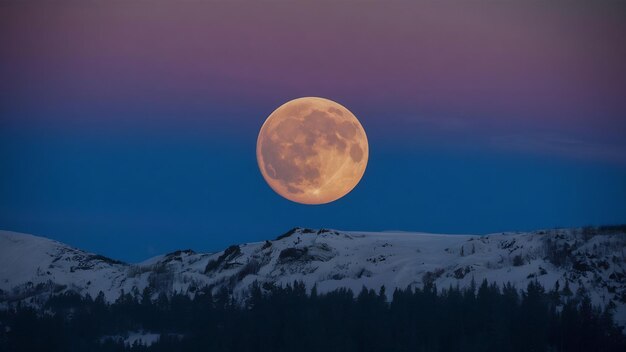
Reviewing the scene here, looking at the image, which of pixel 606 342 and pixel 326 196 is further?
pixel 606 342

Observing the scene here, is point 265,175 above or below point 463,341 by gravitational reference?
above

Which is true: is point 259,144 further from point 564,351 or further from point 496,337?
point 564,351

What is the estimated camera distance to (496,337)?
638 feet

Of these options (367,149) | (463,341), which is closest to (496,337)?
(463,341)

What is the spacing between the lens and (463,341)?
646ft

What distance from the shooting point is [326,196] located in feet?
585

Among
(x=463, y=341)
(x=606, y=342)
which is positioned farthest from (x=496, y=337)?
(x=606, y=342)

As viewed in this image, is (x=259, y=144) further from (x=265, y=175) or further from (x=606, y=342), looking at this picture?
(x=606, y=342)

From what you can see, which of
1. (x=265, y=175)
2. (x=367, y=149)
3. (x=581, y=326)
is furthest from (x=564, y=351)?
(x=265, y=175)

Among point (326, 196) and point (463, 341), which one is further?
point (463, 341)

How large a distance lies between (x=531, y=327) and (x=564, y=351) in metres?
7.52

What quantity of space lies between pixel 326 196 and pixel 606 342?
61.5 metres

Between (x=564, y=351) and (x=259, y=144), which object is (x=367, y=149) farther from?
(x=564, y=351)

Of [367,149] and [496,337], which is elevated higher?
[367,149]
